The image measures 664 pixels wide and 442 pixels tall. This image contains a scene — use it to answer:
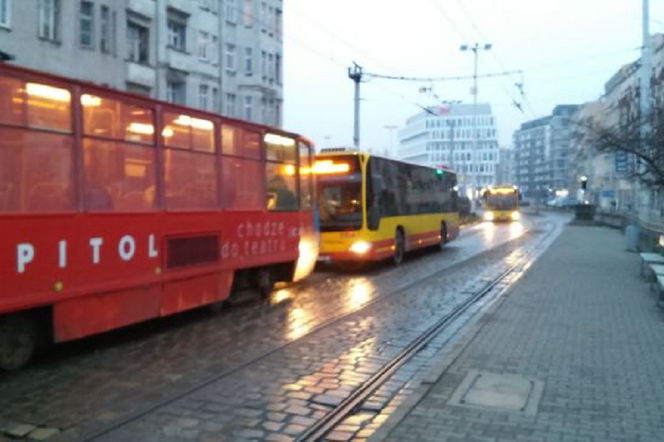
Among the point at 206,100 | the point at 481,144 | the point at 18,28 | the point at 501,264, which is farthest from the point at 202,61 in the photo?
the point at 481,144

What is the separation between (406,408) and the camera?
19.8ft

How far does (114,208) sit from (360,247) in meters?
9.64

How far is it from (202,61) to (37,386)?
117 feet

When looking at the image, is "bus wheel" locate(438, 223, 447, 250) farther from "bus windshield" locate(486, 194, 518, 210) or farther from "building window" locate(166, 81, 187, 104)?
"bus windshield" locate(486, 194, 518, 210)

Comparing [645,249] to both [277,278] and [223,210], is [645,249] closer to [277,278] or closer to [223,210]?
[277,278]

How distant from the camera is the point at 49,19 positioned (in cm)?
2819

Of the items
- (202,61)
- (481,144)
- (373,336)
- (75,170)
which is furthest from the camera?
(481,144)

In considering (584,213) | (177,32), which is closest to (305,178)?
(177,32)

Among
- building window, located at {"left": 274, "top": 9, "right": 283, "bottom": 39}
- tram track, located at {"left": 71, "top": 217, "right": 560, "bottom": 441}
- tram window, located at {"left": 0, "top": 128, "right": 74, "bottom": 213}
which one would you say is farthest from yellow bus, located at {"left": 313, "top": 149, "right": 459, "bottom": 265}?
building window, located at {"left": 274, "top": 9, "right": 283, "bottom": 39}

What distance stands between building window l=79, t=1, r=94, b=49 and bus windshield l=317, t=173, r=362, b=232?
55.8 ft

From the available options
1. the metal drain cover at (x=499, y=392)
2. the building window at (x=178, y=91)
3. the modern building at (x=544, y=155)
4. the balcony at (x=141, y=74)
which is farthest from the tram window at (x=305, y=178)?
the modern building at (x=544, y=155)

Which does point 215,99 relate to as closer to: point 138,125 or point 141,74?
point 141,74

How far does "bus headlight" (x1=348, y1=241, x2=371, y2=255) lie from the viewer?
1731 centimetres

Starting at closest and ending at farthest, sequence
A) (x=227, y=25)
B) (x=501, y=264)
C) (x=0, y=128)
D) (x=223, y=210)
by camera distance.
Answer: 1. (x=0, y=128)
2. (x=223, y=210)
3. (x=501, y=264)
4. (x=227, y=25)
